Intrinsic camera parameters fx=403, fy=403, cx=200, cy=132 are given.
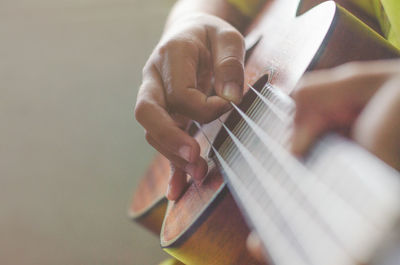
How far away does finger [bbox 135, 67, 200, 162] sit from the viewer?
48cm

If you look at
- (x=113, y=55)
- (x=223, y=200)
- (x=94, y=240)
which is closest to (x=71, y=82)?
(x=113, y=55)

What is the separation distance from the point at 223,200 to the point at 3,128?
138cm

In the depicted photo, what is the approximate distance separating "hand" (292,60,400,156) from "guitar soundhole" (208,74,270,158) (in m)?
0.17

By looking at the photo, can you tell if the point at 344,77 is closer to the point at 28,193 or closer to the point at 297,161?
the point at 297,161

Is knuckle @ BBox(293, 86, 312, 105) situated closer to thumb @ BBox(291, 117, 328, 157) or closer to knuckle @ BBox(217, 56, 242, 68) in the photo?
thumb @ BBox(291, 117, 328, 157)

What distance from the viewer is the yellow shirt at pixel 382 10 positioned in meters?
0.45

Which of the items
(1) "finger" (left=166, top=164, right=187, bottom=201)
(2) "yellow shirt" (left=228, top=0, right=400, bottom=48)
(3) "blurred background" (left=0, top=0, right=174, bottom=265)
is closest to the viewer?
(2) "yellow shirt" (left=228, top=0, right=400, bottom=48)

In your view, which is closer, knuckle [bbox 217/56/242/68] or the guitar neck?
the guitar neck

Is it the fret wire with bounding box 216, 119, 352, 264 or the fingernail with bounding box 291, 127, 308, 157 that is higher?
the fingernail with bounding box 291, 127, 308, 157

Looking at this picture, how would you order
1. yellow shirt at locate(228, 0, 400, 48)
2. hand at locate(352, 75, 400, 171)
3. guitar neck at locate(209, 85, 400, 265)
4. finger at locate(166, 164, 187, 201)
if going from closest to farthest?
1. guitar neck at locate(209, 85, 400, 265)
2. hand at locate(352, 75, 400, 171)
3. yellow shirt at locate(228, 0, 400, 48)
4. finger at locate(166, 164, 187, 201)

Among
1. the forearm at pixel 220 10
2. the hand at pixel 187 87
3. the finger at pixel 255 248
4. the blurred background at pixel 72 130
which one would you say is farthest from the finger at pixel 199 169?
the blurred background at pixel 72 130

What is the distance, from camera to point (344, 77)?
0.33 m

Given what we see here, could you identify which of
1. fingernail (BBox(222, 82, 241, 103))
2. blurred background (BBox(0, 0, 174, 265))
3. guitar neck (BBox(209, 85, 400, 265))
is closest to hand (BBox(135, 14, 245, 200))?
fingernail (BBox(222, 82, 241, 103))

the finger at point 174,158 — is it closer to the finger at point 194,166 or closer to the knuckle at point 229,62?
the finger at point 194,166
